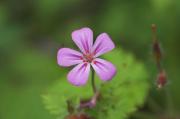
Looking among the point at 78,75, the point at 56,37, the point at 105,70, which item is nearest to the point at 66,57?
the point at 78,75

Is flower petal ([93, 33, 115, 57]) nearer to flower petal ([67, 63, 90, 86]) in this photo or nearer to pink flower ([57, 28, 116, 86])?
pink flower ([57, 28, 116, 86])

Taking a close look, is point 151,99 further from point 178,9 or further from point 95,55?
point 95,55

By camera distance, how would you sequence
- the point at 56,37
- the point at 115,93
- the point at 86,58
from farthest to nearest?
the point at 56,37 → the point at 115,93 → the point at 86,58

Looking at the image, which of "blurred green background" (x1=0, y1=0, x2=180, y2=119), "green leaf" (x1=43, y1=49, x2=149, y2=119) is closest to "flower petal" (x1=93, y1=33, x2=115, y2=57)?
"green leaf" (x1=43, y1=49, x2=149, y2=119)

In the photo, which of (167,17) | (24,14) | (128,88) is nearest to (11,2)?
(24,14)

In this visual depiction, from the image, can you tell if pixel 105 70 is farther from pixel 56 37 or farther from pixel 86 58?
pixel 56 37

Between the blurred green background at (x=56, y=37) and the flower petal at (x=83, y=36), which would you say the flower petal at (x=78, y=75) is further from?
the blurred green background at (x=56, y=37)

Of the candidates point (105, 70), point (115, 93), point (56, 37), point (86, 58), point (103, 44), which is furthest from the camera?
point (56, 37)
